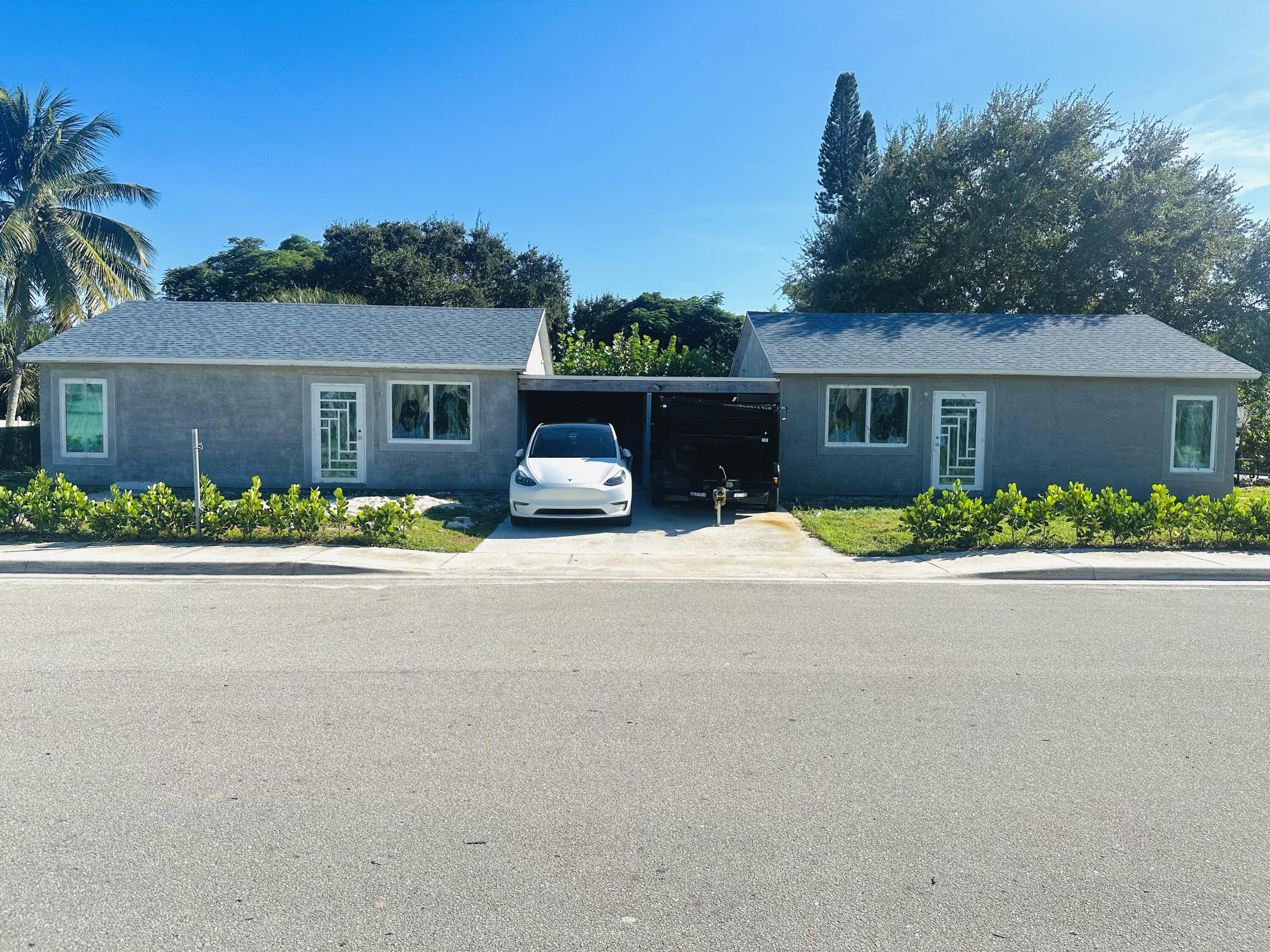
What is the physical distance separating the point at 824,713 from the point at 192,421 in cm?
1511

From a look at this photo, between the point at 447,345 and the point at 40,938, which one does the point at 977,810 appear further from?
the point at 447,345

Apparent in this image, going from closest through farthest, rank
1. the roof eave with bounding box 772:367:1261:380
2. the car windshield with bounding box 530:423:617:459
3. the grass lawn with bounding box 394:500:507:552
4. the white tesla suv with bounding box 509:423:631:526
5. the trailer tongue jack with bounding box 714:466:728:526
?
the grass lawn with bounding box 394:500:507:552 → the white tesla suv with bounding box 509:423:631:526 → the trailer tongue jack with bounding box 714:466:728:526 → the car windshield with bounding box 530:423:617:459 → the roof eave with bounding box 772:367:1261:380

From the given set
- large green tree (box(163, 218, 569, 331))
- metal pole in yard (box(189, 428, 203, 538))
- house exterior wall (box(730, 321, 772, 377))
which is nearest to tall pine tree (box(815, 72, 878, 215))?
large green tree (box(163, 218, 569, 331))

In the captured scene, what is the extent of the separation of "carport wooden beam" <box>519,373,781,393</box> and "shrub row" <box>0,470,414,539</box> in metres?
5.77

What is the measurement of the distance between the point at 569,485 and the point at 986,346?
9.94m

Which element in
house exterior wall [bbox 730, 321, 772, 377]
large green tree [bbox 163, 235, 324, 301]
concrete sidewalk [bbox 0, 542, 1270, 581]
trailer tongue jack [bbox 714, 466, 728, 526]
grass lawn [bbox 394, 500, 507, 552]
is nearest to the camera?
concrete sidewalk [bbox 0, 542, 1270, 581]

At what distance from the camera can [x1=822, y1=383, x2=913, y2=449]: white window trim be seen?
16.2 m

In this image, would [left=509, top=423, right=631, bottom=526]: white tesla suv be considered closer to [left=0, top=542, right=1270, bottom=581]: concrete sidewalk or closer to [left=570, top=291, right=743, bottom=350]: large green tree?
[left=0, top=542, right=1270, bottom=581]: concrete sidewalk

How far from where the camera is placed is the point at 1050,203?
2703 cm

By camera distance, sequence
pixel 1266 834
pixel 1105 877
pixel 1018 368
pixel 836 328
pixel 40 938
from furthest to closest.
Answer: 1. pixel 836 328
2. pixel 1018 368
3. pixel 1266 834
4. pixel 1105 877
5. pixel 40 938

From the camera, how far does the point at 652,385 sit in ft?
53.4

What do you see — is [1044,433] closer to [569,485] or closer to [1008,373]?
[1008,373]

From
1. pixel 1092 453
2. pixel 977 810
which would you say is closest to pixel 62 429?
pixel 977 810

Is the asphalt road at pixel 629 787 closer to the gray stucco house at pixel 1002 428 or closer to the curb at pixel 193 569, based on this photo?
the curb at pixel 193 569
